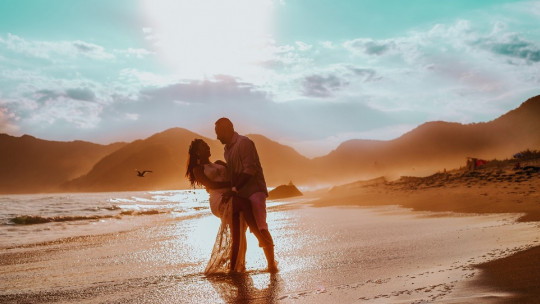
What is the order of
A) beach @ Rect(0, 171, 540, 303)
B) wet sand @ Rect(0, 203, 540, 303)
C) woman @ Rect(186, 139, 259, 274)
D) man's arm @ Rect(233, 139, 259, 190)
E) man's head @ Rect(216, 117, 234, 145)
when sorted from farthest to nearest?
man's head @ Rect(216, 117, 234, 145) < woman @ Rect(186, 139, 259, 274) < man's arm @ Rect(233, 139, 259, 190) < wet sand @ Rect(0, 203, 540, 303) < beach @ Rect(0, 171, 540, 303)

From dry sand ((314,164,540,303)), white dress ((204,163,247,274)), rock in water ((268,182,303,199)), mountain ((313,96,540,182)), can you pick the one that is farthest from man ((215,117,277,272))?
mountain ((313,96,540,182))

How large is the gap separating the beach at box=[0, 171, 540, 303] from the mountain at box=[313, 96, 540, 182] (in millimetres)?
32890

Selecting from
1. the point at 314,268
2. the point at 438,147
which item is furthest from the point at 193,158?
the point at 438,147

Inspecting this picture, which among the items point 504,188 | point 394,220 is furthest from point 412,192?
point 394,220

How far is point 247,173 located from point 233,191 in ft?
1.10

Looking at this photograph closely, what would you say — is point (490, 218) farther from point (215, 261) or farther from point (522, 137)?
point (522, 137)

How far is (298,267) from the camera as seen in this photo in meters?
6.46

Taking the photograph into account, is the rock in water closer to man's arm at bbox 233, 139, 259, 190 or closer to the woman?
the woman

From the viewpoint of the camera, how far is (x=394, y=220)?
12.4 m

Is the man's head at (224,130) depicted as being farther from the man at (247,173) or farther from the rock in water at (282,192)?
the rock in water at (282,192)

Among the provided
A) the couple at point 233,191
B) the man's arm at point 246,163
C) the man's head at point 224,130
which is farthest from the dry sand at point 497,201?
the man's head at point 224,130

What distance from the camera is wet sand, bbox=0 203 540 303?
4684 mm

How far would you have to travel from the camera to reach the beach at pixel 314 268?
4523 millimetres

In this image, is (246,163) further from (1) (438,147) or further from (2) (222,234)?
(1) (438,147)
